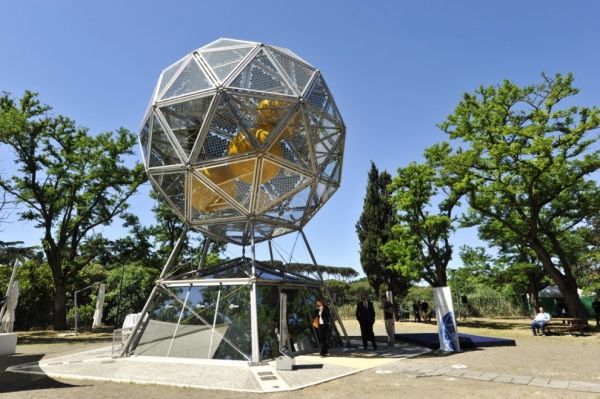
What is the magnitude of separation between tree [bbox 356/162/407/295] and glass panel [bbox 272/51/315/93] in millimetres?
29910

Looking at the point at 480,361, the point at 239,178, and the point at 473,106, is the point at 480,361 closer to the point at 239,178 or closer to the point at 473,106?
the point at 239,178

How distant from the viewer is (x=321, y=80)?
47.2ft

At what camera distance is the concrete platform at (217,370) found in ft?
29.9

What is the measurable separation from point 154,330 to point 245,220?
493cm

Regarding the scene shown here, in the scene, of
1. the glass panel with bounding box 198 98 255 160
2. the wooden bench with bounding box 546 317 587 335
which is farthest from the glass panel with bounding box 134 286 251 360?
the wooden bench with bounding box 546 317 587 335

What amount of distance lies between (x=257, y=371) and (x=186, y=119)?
8129mm

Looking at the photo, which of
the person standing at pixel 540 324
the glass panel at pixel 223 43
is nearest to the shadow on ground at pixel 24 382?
the glass panel at pixel 223 43

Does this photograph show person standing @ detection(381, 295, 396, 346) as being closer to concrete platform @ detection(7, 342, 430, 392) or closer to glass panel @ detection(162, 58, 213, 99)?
concrete platform @ detection(7, 342, 430, 392)

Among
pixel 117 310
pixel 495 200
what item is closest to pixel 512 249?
pixel 495 200

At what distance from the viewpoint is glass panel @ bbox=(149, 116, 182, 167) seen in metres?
13.8

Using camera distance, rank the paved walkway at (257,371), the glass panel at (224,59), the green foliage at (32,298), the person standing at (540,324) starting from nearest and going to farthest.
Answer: the paved walkway at (257,371) → the glass panel at (224,59) → the person standing at (540,324) → the green foliage at (32,298)

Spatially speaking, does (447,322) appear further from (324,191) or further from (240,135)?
(240,135)

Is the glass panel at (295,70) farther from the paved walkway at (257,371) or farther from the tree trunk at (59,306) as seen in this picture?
the tree trunk at (59,306)

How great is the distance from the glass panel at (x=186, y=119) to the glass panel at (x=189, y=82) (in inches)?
17.5
